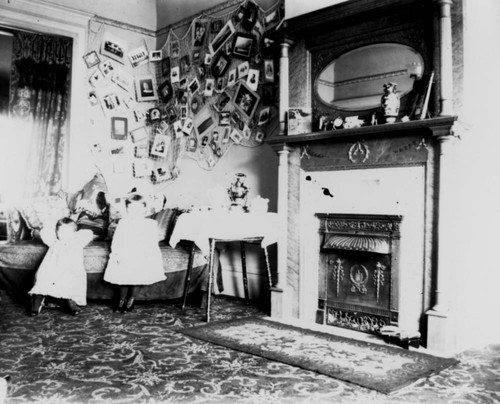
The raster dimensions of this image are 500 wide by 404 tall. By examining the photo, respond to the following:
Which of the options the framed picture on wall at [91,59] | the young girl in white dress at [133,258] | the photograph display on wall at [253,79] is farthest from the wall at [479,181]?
the framed picture on wall at [91,59]

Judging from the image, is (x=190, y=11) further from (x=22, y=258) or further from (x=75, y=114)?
(x=22, y=258)

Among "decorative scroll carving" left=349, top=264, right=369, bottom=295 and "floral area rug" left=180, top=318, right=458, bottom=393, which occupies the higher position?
"decorative scroll carving" left=349, top=264, right=369, bottom=295

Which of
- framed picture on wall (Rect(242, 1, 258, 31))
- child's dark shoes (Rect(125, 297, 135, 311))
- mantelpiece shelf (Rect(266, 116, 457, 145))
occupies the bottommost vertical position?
child's dark shoes (Rect(125, 297, 135, 311))

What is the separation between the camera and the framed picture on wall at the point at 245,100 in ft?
16.0

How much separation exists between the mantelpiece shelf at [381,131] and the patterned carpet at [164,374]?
135cm

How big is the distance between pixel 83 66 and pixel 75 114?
1.75ft

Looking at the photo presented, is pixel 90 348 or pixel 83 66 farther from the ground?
pixel 83 66

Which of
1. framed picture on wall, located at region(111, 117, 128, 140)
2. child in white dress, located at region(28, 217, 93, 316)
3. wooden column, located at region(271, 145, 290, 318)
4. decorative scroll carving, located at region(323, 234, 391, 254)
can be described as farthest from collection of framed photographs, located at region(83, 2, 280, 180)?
child in white dress, located at region(28, 217, 93, 316)

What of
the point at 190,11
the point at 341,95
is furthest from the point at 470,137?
the point at 190,11

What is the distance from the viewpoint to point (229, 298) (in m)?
4.82

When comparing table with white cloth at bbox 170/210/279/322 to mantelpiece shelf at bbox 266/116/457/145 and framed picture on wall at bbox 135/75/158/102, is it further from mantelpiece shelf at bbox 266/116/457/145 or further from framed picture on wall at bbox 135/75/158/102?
framed picture on wall at bbox 135/75/158/102

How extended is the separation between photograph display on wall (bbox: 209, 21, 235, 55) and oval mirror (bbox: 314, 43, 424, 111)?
5.25ft

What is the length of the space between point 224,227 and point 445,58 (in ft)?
6.18

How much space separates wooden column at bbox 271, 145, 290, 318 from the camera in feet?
13.2
